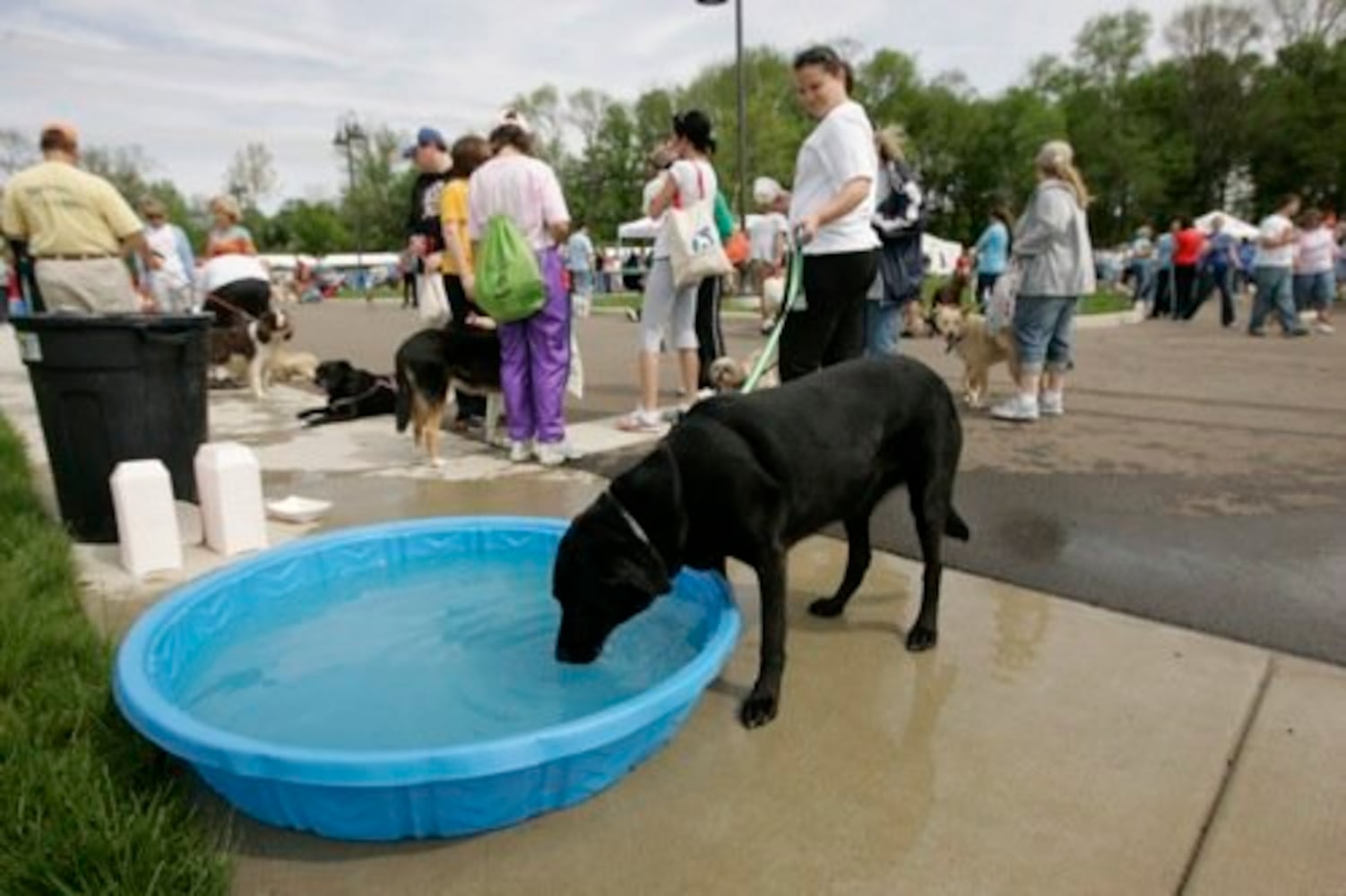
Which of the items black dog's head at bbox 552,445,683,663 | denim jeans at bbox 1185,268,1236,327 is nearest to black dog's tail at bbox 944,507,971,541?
black dog's head at bbox 552,445,683,663

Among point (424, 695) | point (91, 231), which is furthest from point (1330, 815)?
point (91, 231)

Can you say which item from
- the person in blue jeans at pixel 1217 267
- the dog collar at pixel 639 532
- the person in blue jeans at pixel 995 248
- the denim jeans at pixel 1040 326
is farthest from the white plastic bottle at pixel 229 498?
the person in blue jeans at pixel 1217 267

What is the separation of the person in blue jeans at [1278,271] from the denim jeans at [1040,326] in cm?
800

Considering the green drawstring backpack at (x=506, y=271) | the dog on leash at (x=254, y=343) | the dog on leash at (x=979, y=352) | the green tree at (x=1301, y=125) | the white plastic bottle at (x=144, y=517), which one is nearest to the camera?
the white plastic bottle at (x=144, y=517)

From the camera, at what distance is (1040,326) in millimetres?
6191

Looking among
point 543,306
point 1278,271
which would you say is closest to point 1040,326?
point 543,306

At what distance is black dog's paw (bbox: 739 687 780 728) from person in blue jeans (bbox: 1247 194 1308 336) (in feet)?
42.8

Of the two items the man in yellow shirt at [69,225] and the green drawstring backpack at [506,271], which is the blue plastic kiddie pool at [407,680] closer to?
the green drawstring backpack at [506,271]

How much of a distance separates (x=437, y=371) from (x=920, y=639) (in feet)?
11.6

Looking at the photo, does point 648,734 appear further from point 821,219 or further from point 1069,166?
point 1069,166

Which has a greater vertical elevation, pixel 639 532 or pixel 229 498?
pixel 639 532

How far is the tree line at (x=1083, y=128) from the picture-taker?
43344mm

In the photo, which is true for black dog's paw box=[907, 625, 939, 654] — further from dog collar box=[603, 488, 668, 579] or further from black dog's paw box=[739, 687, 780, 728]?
dog collar box=[603, 488, 668, 579]

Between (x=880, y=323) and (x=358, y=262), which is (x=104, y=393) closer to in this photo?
(x=880, y=323)
